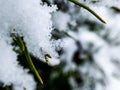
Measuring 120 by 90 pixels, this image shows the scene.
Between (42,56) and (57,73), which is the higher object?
(42,56)

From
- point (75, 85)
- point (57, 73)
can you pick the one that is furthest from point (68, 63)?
point (75, 85)

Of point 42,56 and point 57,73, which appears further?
point 57,73

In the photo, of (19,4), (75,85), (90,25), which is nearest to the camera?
(19,4)

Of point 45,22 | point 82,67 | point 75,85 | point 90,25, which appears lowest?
point 75,85

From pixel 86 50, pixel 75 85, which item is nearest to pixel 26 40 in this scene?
pixel 86 50

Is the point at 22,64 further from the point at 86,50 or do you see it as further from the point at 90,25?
the point at 86,50

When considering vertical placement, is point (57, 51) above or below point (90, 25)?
above

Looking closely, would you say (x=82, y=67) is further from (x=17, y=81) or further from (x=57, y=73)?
(x=17, y=81)

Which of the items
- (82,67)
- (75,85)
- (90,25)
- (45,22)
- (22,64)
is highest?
(45,22)

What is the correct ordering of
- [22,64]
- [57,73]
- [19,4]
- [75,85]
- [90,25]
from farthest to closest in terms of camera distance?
[75,85], [57,73], [90,25], [22,64], [19,4]
